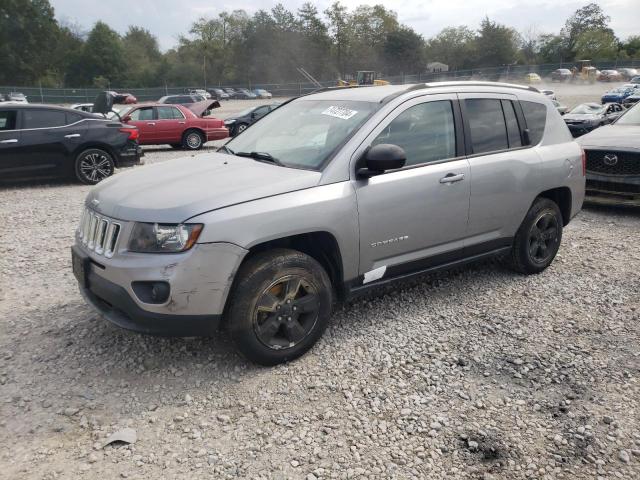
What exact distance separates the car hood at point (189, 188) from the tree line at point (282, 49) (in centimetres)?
7860

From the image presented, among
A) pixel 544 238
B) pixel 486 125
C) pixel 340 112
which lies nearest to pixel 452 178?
pixel 486 125

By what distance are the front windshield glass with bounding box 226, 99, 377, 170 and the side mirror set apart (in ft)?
0.91

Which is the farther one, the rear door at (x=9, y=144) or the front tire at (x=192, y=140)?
the front tire at (x=192, y=140)

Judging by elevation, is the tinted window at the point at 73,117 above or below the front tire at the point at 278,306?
above

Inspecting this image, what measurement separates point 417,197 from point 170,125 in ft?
43.5

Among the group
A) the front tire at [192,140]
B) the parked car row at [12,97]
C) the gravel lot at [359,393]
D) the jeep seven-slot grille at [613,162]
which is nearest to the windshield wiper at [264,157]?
the gravel lot at [359,393]

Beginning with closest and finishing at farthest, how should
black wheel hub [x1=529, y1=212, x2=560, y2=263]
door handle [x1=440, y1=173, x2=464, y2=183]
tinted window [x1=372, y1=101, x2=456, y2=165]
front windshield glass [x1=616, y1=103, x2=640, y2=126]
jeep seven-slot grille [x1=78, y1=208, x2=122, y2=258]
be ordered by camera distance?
jeep seven-slot grille [x1=78, y1=208, x2=122, y2=258], tinted window [x1=372, y1=101, x2=456, y2=165], door handle [x1=440, y1=173, x2=464, y2=183], black wheel hub [x1=529, y1=212, x2=560, y2=263], front windshield glass [x1=616, y1=103, x2=640, y2=126]

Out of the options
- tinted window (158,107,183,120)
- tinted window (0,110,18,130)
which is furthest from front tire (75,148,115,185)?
tinted window (158,107,183,120)

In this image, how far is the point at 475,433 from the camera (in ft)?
9.44

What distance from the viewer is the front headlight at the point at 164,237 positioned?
3.04 meters

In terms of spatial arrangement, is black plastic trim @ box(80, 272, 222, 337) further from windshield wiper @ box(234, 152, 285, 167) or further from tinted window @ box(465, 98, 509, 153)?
tinted window @ box(465, 98, 509, 153)

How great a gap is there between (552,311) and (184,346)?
2.96 metres

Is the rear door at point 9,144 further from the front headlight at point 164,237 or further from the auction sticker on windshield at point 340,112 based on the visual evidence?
the front headlight at point 164,237

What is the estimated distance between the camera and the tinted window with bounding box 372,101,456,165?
3.93 metres
